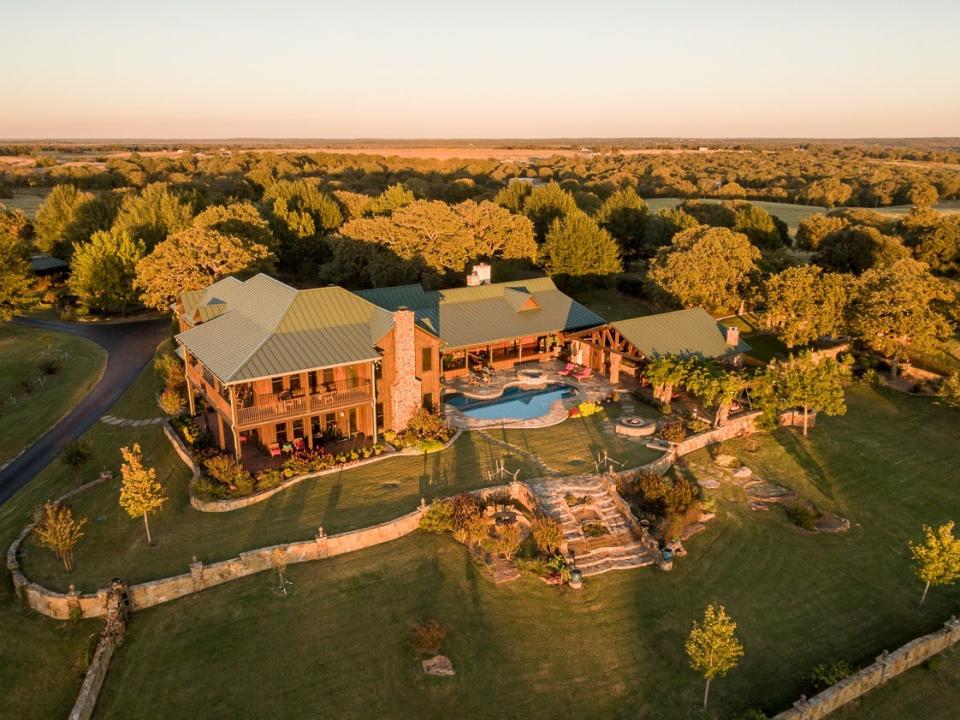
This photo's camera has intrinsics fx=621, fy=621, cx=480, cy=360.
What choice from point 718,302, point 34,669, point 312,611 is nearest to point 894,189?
point 718,302

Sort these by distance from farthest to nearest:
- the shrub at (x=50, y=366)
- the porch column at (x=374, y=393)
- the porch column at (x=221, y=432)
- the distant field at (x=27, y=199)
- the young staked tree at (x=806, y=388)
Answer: the distant field at (x=27, y=199) → the shrub at (x=50, y=366) → the young staked tree at (x=806, y=388) → the porch column at (x=374, y=393) → the porch column at (x=221, y=432)

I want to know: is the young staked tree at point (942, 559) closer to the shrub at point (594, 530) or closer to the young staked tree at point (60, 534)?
the shrub at point (594, 530)

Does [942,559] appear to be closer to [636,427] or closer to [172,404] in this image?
[636,427]

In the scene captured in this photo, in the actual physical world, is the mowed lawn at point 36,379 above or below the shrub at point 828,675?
below

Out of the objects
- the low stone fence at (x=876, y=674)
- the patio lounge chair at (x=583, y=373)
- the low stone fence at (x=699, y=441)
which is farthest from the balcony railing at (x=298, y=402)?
the low stone fence at (x=876, y=674)

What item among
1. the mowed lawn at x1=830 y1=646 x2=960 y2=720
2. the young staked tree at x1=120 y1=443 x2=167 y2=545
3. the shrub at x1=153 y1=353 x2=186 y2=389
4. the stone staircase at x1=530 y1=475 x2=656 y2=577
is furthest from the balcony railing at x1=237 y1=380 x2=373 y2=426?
the mowed lawn at x1=830 y1=646 x2=960 y2=720

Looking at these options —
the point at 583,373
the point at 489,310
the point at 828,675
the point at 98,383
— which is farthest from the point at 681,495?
the point at 98,383

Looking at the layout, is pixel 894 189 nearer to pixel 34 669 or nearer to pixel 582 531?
pixel 582 531
